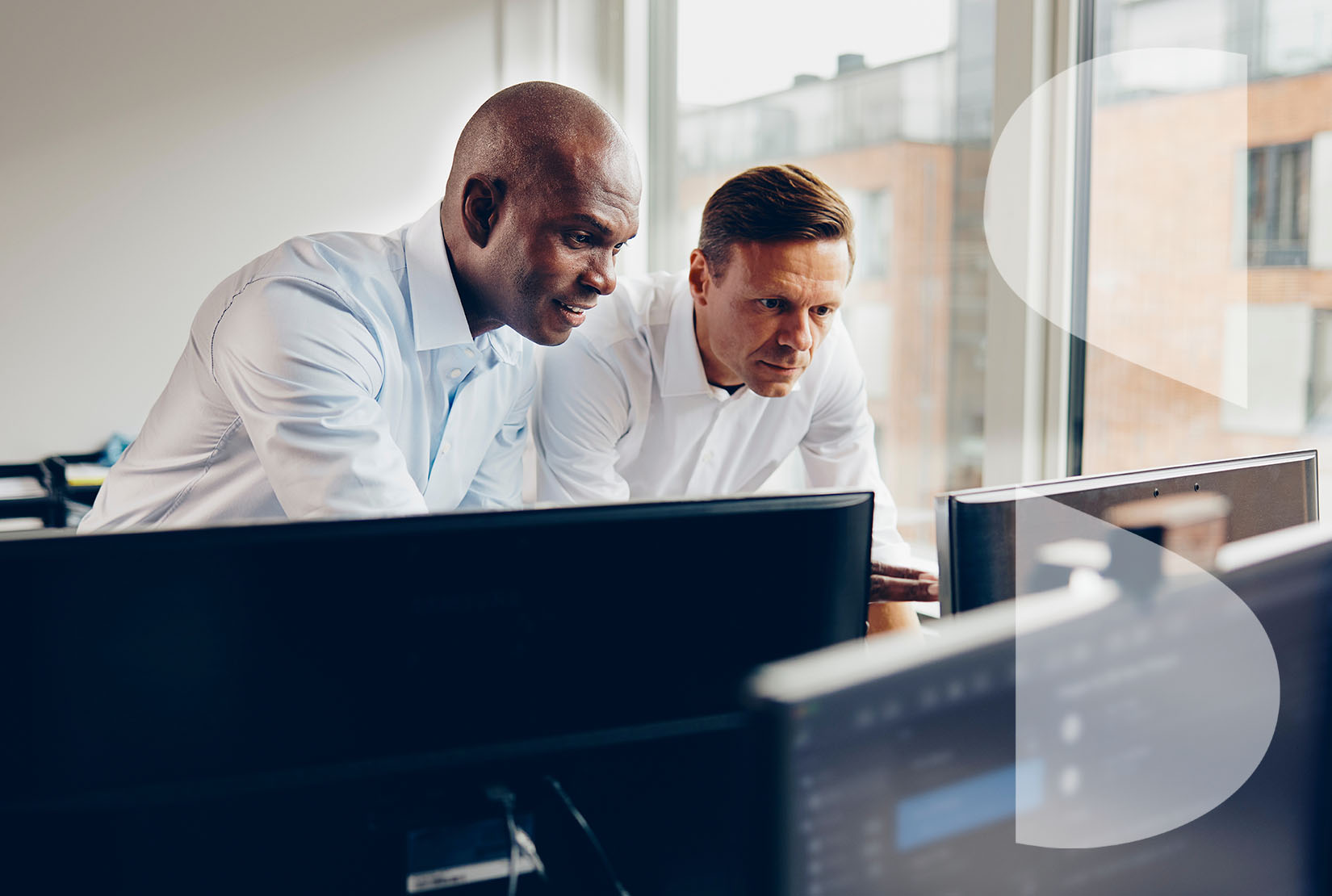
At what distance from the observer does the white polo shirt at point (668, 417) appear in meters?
1.93

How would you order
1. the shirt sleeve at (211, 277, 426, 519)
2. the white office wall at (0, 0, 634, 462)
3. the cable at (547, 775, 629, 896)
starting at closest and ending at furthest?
the cable at (547, 775, 629, 896) → the shirt sleeve at (211, 277, 426, 519) → the white office wall at (0, 0, 634, 462)

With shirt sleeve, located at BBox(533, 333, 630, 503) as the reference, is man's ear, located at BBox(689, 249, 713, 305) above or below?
above

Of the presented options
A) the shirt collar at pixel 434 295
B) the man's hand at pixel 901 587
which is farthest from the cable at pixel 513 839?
the shirt collar at pixel 434 295

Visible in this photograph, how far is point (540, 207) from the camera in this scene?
1536 mm

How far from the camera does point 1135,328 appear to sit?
2.01 metres

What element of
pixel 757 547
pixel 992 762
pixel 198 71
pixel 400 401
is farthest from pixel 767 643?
pixel 198 71

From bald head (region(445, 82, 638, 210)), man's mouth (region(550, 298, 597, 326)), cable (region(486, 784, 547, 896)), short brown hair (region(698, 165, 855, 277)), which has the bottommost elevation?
cable (region(486, 784, 547, 896))

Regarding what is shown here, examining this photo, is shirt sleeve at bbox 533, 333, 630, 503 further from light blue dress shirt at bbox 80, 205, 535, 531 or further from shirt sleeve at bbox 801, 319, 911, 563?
shirt sleeve at bbox 801, 319, 911, 563

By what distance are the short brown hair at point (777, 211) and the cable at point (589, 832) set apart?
117 cm

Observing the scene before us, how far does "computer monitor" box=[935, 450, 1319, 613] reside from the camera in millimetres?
857

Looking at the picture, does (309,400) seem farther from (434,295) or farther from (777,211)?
(777,211)

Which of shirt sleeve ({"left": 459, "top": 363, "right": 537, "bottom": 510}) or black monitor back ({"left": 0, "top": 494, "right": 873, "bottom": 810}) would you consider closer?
black monitor back ({"left": 0, "top": 494, "right": 873, "bottom": 810})

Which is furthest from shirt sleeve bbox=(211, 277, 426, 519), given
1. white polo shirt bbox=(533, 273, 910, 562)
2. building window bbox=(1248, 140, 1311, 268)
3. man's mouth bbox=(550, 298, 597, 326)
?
building window bbox=(1248, 140, 1311, 268)
